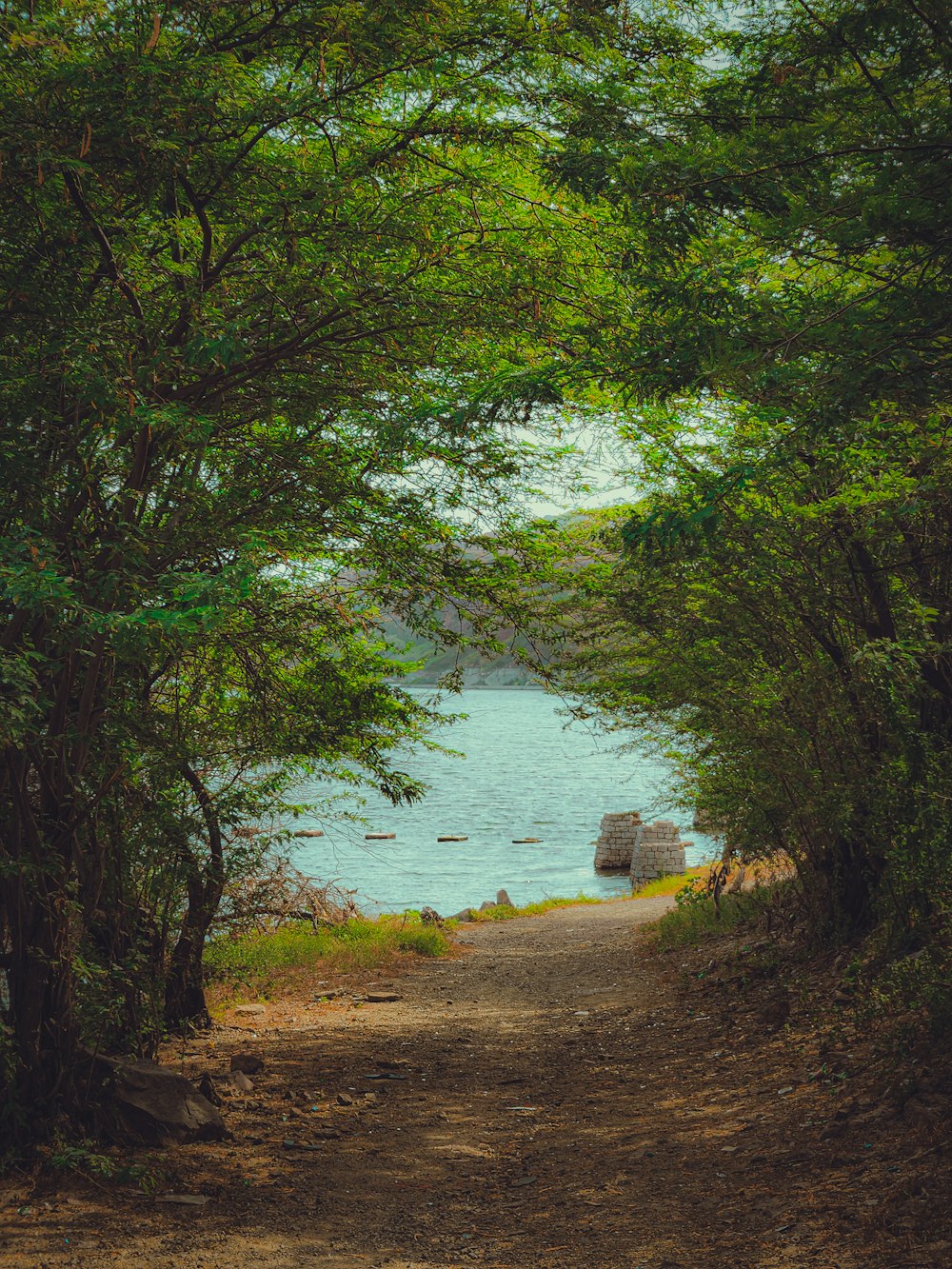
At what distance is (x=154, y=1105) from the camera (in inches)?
229

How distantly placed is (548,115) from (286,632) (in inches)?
143

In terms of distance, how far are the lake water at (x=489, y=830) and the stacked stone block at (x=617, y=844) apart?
1.92ft

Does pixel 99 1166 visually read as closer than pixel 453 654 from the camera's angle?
Yes

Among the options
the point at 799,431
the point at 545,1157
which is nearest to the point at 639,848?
the point at 545,1157

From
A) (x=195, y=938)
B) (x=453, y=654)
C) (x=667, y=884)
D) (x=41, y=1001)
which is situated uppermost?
(x=453, y=654)

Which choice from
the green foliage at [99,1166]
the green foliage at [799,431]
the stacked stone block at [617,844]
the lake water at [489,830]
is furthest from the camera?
the stacked stone block at [617,844]

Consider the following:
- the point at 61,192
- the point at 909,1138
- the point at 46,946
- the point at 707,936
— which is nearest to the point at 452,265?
the point at 61,192

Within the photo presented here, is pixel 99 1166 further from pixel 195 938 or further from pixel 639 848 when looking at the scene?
pixel 639 848

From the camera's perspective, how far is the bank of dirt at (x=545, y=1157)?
4441mm

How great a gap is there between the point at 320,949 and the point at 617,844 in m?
19.1

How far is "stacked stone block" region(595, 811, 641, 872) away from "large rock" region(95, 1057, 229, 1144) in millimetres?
24593

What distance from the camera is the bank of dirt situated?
4.44m

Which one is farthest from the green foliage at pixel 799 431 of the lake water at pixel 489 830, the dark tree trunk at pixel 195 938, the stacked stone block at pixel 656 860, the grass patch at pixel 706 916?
the stacked stone block at pixel 656 860

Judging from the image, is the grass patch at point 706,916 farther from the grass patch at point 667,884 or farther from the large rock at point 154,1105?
the grass patch at point 667,884
